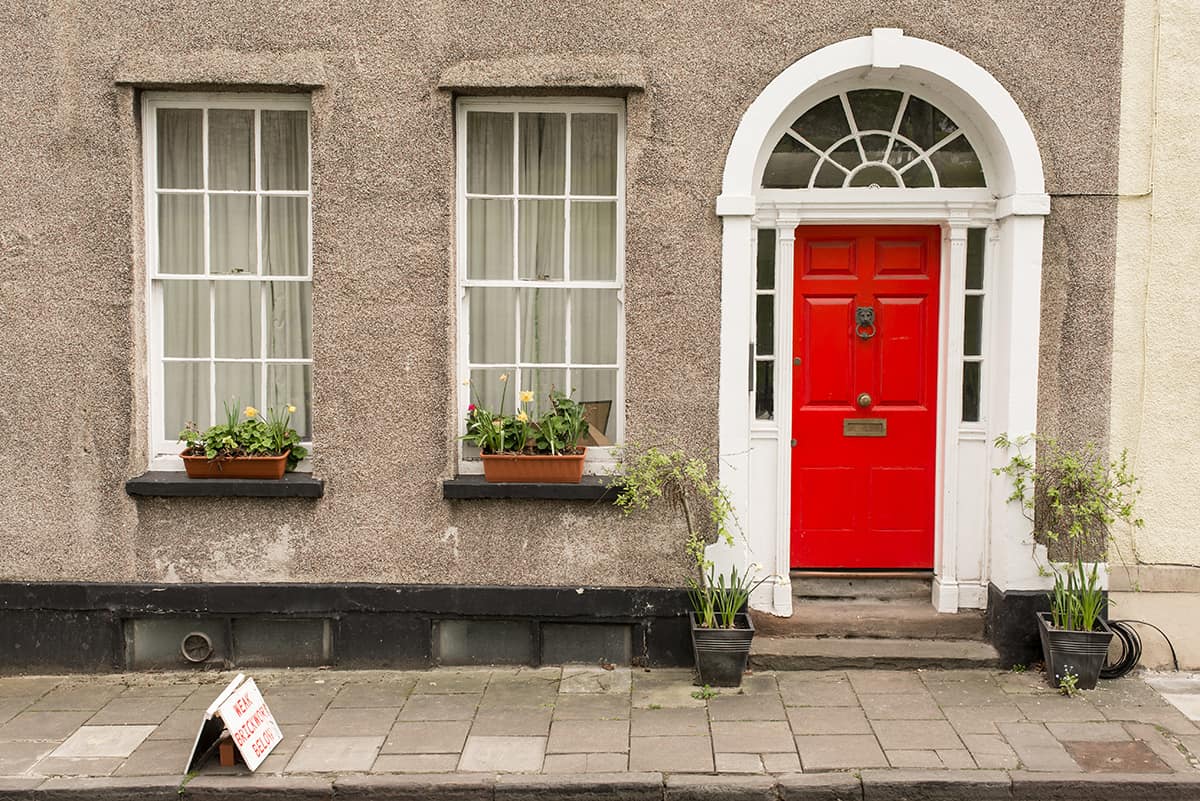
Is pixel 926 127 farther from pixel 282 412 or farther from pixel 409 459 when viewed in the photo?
pixel 282 412

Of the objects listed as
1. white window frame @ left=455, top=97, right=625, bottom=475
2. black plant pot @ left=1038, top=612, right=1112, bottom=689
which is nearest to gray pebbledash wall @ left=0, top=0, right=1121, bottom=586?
white window frame @ left=455, top=97, right=625, bottom=475

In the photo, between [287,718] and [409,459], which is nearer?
[287,718]

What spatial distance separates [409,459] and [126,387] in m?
1.71

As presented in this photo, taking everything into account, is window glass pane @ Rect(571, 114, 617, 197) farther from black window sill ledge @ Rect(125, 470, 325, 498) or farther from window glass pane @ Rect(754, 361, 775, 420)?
black window sill ledge @ Rect(125, 470, 325, 498)

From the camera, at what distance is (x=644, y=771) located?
17.3ft

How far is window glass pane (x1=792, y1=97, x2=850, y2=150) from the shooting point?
6.81 metres

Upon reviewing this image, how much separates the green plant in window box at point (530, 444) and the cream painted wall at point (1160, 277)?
3.16 metres

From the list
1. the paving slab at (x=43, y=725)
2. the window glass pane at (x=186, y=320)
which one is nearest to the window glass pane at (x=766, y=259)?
the window glass pane at (x=186, y=320)

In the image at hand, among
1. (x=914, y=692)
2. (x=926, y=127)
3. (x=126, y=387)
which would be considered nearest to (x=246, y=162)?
(x=126, y=387)

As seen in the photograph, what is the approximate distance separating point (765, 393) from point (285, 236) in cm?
312

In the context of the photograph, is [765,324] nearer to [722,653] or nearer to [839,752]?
[722,653]

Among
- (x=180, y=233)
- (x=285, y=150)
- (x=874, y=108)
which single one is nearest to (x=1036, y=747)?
(x=874, y=108)

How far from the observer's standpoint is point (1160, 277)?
21.2 ft

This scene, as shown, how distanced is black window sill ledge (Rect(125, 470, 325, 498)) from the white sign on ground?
1.34 metres
